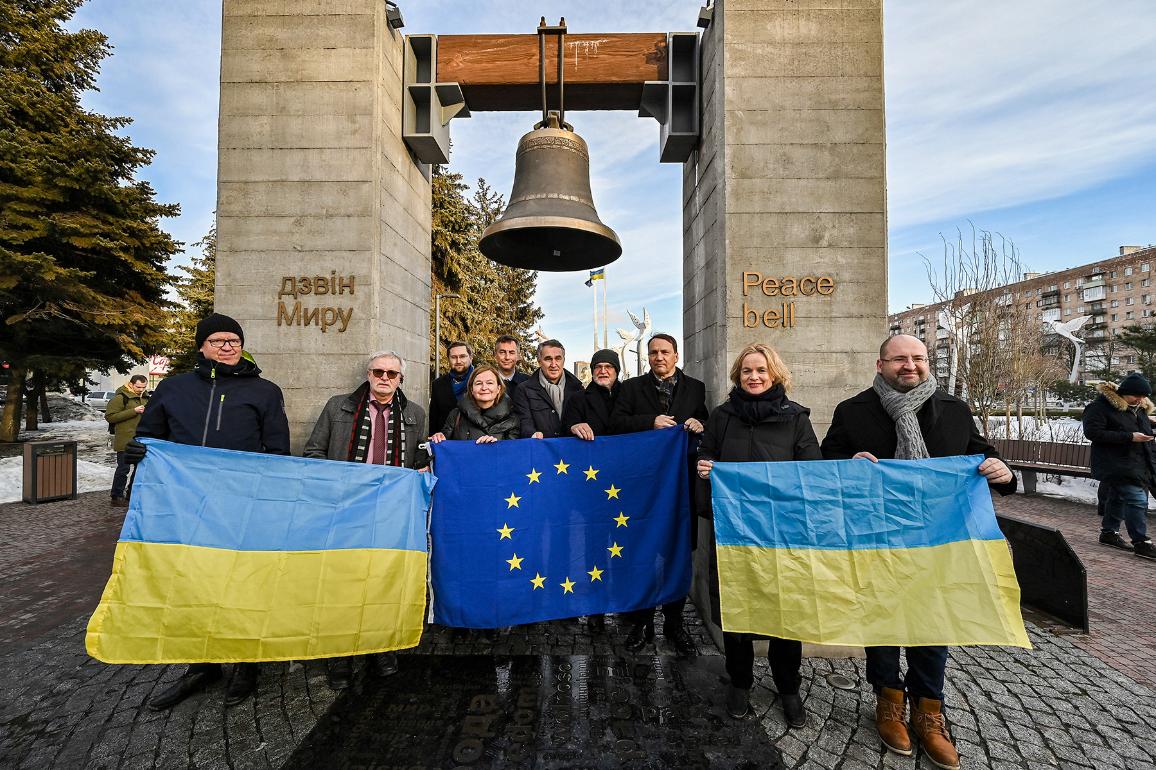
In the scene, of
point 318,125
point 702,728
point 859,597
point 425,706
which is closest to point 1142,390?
point 859,597

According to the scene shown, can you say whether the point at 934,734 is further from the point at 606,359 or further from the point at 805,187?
the point at 805,187

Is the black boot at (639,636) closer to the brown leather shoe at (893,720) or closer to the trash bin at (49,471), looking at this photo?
the brown leather shoe at (893,720)

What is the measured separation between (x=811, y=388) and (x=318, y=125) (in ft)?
15.4

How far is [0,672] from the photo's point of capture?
3.50 meters

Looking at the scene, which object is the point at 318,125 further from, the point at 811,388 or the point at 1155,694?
the point at 1155,694

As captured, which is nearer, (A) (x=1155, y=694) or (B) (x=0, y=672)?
(A) (x=1155, y=694)

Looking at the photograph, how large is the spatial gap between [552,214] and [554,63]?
184 centimetres

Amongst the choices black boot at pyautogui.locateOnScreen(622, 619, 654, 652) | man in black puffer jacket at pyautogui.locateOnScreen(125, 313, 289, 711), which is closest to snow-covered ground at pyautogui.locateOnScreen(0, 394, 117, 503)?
man in black puffer jacket at pyautogui.locateOnScreen(125, 313, 289, 711)

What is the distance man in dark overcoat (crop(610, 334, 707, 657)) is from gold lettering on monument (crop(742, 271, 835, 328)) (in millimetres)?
749

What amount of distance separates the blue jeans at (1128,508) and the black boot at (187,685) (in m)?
9.48

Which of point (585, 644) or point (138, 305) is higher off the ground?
point (138, 305)

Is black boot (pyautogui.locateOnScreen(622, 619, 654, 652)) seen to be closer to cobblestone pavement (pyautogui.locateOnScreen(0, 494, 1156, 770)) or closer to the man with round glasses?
cobblestone pavement (pyautogui.locateOnScreen(0, 494, 1156, 770))

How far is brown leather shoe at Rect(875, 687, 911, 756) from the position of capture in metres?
2.69

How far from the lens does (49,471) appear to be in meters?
9.32
